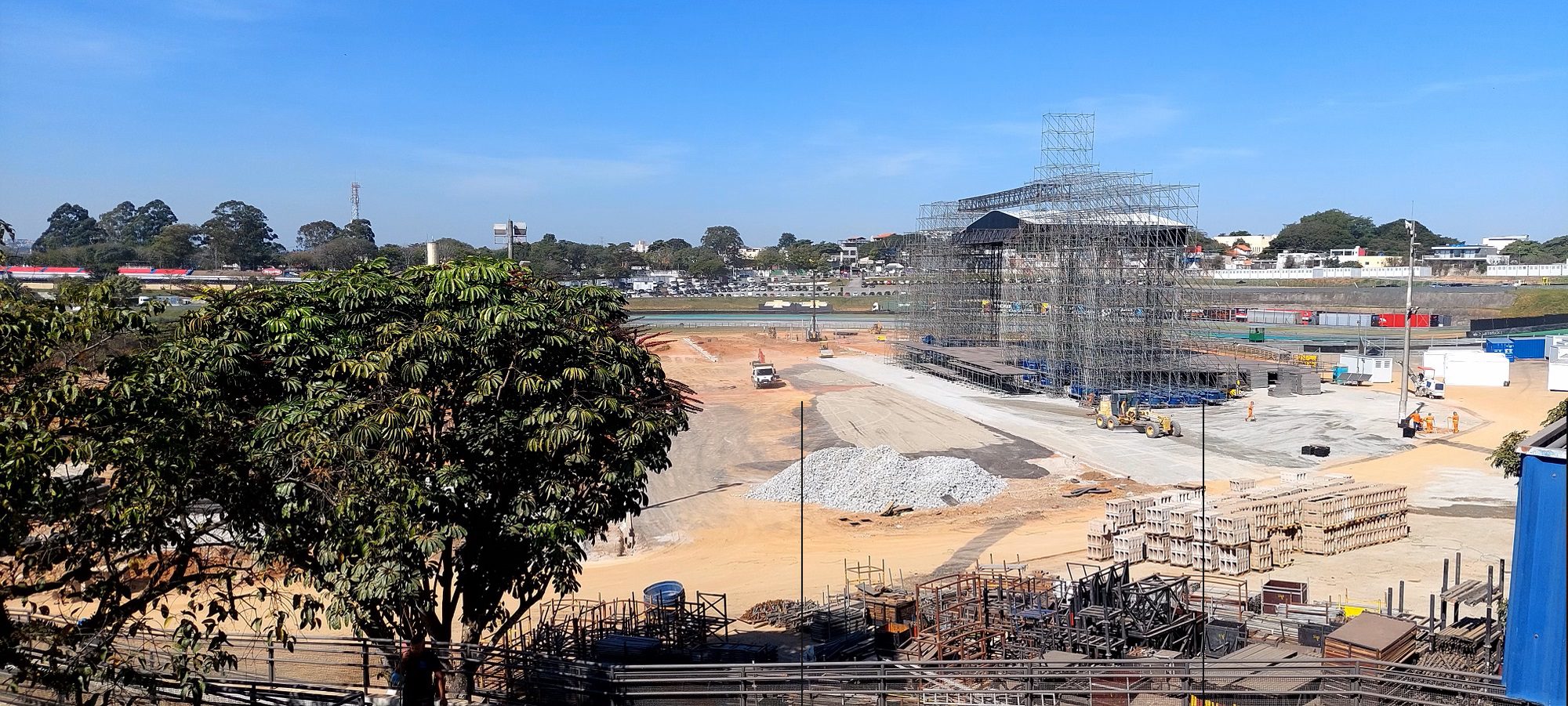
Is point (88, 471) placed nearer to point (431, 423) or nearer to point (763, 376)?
point (431, 423)

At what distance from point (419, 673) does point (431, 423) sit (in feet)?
9.54

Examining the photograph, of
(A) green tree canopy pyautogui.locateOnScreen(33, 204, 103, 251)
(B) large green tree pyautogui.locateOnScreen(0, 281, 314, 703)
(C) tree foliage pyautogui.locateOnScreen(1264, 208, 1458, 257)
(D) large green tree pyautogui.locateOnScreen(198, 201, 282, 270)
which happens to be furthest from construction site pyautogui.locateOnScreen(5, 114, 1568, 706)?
(A) green tree canopy pyautogui.locateOnScreen(33, 204, 103, 251)

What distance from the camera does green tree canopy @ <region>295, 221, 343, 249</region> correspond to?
176125 millimetres

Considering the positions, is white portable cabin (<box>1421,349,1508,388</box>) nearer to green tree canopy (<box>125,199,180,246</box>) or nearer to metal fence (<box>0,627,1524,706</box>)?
metal fence (<box>0,627,1524,706</box>)

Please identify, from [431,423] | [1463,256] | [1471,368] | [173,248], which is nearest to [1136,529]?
[431,423]

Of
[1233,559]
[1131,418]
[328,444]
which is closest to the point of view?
[328,444]

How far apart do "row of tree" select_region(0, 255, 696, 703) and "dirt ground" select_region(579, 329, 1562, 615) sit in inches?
278

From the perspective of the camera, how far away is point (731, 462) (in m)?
37.3

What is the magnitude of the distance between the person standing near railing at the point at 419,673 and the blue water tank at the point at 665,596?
230 inches

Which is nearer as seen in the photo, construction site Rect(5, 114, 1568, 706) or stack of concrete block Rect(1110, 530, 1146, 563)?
construction site Rect(5, 114, 1568, 706)

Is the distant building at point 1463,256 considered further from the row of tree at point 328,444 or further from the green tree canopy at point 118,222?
the green tree canopy at point 118,222

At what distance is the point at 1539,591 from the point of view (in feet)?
20.4

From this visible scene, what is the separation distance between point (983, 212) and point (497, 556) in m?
59.4

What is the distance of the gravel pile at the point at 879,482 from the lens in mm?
→ 30547
